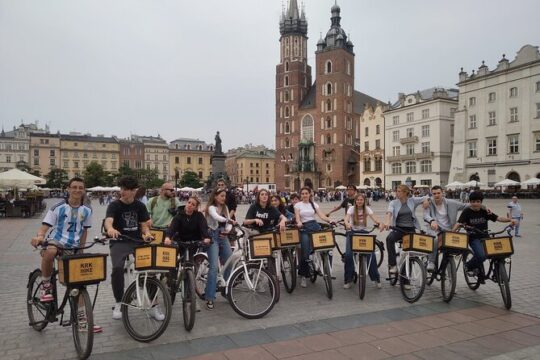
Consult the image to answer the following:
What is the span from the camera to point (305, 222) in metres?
7.86

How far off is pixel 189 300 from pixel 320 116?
85.4m

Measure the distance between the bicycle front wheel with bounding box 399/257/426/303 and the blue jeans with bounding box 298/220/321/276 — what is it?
5.36 feet

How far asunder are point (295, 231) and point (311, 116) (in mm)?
85836

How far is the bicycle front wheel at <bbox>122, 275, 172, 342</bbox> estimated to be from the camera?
5.02 metres

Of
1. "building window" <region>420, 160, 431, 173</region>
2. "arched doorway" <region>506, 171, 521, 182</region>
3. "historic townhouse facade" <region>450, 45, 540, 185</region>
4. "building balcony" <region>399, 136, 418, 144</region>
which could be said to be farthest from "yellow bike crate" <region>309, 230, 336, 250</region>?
"building balcony" <region>399, 136, 418, 144</region>

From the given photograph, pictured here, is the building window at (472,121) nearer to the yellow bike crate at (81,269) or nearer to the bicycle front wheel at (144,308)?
the bicycle front wheel at (144,308)

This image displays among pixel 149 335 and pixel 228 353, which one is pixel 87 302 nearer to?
pixel 149 335

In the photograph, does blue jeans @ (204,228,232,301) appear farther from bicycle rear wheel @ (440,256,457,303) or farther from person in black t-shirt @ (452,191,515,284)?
person in black t-shirt @ (452,191,515,284)

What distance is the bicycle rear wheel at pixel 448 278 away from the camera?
21.6 ft

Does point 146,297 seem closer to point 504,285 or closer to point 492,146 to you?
point 504,285

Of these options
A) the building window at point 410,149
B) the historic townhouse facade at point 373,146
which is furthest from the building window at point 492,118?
the historic townhouse facade at point 373,146

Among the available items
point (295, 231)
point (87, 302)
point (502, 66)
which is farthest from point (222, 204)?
point (502, 66)

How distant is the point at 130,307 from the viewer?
16.6 feet

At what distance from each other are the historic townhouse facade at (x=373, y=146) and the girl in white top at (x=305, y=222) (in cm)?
6478
